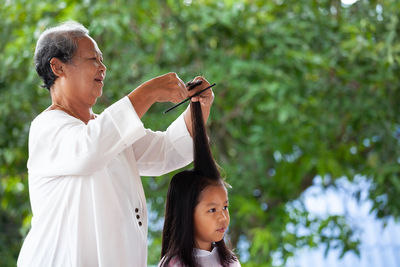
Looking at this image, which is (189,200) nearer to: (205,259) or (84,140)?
(205,259)

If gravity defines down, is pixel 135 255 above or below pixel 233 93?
below

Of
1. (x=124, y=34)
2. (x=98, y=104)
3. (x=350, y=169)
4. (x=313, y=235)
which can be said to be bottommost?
(x=313, y=235)

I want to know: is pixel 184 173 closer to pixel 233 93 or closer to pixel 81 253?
pixel 81 253

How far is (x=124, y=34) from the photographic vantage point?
292 centimetres

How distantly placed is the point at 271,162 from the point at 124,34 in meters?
1.05

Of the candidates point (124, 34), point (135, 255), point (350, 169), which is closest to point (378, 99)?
point (350, 169)

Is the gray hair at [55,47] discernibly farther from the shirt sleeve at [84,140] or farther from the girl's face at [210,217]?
the girl's face at [210,217]

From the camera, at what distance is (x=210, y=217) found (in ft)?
4.50

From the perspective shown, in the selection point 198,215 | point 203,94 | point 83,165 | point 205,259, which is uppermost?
point 203,94

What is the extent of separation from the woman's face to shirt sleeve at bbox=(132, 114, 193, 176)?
0.67 feet

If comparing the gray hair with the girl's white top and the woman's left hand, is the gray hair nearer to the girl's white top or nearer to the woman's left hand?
the woman's left hand

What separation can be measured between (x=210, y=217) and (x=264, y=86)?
1.37 m

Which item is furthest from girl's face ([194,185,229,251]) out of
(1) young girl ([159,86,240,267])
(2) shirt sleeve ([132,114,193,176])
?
(2) shirt sleeve ([132,114,193,176])

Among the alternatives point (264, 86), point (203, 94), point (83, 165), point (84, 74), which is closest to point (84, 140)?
point (83, 165)
